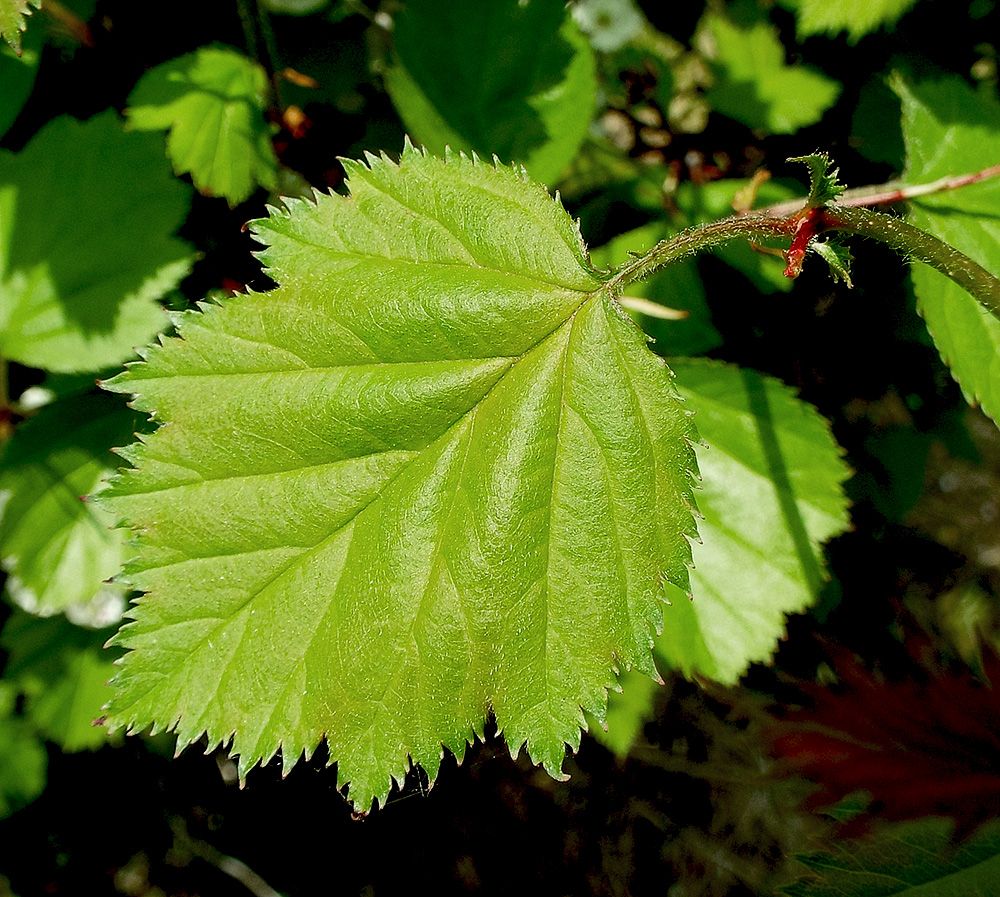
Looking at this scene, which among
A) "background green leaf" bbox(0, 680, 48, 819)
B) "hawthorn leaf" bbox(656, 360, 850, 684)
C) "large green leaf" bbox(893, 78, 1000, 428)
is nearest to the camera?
"large green leaf" bbox(893, 78, 1000, 428)

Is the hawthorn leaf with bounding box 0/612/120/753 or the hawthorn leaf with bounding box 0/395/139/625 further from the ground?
the hawthorn leaf with bounding box 0/395/139/625

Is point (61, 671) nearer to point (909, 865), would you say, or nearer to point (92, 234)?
point (92, 234)

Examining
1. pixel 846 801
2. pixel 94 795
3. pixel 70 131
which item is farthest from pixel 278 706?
pixel 94 795

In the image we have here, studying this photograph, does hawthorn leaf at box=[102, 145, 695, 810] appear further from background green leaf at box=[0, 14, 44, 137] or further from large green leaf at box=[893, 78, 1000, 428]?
background green leaf at box=[0, 14, 44, 137]

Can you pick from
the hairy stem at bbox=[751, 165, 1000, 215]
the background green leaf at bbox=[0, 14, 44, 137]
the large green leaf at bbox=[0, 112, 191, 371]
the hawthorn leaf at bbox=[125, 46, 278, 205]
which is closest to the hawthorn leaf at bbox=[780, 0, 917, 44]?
the hairy stem at bbox=[751, 165, 1000, 215]

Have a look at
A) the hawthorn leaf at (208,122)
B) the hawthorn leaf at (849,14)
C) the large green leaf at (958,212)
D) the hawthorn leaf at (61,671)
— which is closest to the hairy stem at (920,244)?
the large green leaf at (958,212)

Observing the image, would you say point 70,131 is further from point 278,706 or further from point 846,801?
point 846,801
